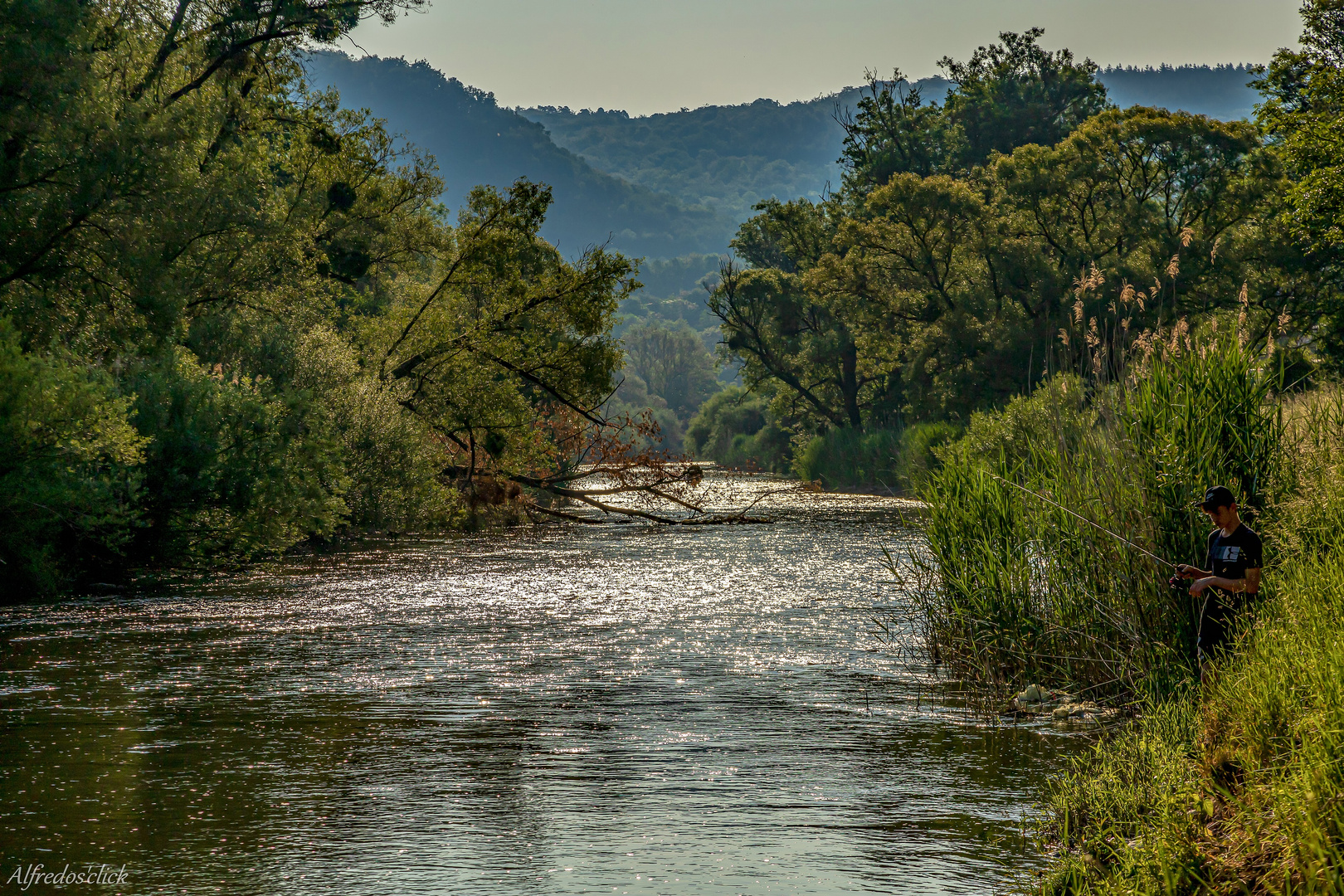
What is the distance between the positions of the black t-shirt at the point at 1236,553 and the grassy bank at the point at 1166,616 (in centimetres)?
30

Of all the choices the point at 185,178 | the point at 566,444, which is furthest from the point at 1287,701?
the point at 566,444

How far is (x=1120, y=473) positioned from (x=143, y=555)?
787 inches

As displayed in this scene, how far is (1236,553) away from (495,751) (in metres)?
6.94

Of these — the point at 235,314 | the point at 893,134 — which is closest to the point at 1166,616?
the point at 235,314

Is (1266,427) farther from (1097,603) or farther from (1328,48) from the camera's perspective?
(1328,48)

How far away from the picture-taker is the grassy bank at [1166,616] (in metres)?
6.48

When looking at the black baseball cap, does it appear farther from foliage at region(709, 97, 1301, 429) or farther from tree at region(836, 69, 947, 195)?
tree at region(836, 69, 947, 195)

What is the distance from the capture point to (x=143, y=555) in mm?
24141

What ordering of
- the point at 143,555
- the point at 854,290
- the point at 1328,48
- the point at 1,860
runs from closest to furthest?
the point at 1,860
the point at 143,555
the point at 1328,48
the point at 854,290

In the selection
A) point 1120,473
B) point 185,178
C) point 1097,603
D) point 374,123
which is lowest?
point 1097,603

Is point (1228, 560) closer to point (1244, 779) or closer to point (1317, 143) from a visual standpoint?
point (1244, 779)

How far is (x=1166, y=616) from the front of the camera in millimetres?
11391

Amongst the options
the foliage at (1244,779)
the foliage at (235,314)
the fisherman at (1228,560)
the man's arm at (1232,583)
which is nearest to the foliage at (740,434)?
the foliage at (235,314)

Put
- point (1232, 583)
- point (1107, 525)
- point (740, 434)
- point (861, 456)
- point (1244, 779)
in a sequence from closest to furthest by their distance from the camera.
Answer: point (1244, 779) < point (1232, 583) < point (1107, 525) < point (861, 456) < point (740, 434)
